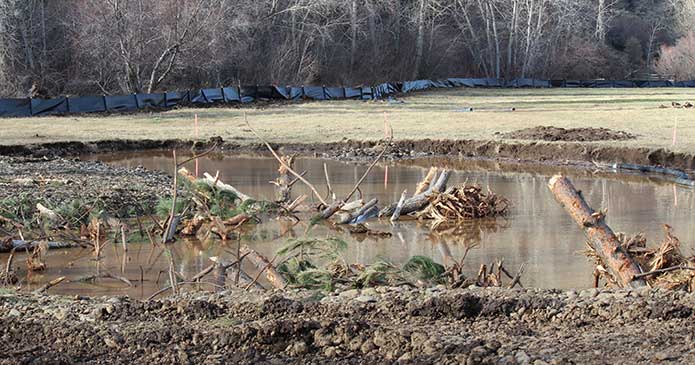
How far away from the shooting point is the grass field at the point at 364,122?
1053 inches

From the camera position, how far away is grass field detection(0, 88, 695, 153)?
26.8m

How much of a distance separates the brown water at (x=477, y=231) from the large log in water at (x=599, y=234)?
5.55 ft

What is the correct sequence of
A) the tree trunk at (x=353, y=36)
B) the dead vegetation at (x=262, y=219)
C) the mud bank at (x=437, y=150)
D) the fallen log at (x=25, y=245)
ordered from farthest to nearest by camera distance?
the tree trunk at (x=353, y=36), the mud bank at (x=437, y=150), the fallen log at (x=25, y=245), the dead vegetation at (x=262, y=219)

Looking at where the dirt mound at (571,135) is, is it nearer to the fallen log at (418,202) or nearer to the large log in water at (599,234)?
the fallen log at (418,202)

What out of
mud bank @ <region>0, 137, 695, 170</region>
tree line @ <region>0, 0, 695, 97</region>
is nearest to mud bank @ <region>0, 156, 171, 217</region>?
mud bank @ <region>0, 137, 695, 170</region>

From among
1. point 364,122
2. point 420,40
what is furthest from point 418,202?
point 420,40

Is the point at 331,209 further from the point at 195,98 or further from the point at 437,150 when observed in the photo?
the point at 195,98

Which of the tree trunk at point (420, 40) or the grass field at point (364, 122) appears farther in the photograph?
the tree trunk at point (420, 40)

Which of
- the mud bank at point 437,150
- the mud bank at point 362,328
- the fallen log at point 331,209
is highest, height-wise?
the mud bank at point 362,328

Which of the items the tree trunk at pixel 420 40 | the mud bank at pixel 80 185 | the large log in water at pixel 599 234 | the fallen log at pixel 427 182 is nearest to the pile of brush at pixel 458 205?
the fallen log at pixel 427 182

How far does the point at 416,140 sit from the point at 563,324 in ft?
61.9

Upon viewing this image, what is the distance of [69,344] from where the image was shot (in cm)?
618

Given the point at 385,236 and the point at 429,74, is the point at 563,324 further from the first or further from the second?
the point at 429,74

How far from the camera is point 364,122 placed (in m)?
31.3
